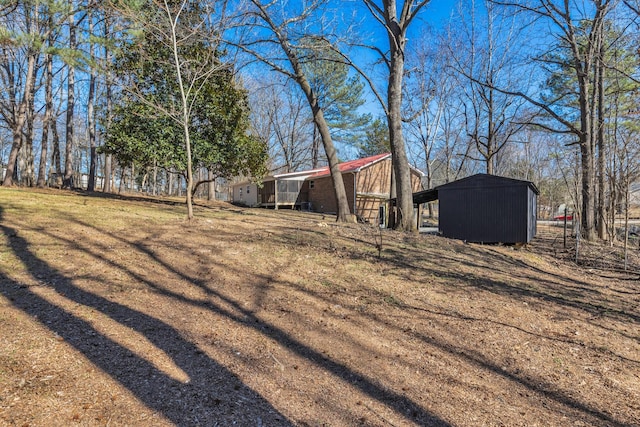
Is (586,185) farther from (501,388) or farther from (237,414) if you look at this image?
(237,414)

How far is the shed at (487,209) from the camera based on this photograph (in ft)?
38.7

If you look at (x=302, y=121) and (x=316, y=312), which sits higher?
(x=302, y=121)

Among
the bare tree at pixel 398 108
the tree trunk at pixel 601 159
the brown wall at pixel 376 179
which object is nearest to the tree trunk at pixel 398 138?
the bare tree at pixel 398 108

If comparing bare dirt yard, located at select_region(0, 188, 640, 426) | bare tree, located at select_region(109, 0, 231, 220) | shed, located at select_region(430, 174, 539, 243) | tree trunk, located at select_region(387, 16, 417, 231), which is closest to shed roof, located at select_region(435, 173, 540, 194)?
shed, located at select_region(430, 174, 539, 243)

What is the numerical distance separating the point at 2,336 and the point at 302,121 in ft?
96.9

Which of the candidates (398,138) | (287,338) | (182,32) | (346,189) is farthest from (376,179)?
(287,338)

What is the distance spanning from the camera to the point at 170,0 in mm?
8070

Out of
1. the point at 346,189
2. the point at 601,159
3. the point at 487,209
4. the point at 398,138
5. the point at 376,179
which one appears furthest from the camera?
the point at 376,179

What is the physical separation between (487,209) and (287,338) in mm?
11268

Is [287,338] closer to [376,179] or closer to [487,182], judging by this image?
[487,182]

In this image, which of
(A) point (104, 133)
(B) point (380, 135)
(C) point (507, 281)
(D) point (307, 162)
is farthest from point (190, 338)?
(D) point (307, 162)

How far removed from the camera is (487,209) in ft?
40.8

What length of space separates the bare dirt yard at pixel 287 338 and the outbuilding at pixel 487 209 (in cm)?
611

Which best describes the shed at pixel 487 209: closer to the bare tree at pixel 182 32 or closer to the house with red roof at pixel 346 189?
the house with red roof at pixel 346 189
